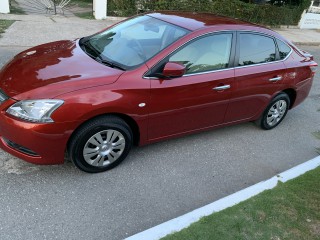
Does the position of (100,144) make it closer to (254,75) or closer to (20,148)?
(20,148)

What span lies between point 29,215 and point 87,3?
49.0 ft

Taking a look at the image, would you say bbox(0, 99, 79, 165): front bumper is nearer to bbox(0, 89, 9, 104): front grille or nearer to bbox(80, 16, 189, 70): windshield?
bbox(0, 89, 9, 104): front grille

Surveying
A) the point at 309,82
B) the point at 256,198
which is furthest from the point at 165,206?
the point at 309,82

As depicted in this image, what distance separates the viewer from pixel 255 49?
182 inches

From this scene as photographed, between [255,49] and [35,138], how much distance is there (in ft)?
10.3

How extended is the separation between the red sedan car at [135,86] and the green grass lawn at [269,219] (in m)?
1.26

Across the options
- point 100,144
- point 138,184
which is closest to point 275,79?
point 138,184

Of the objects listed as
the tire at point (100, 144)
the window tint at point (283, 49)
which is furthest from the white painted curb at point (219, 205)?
the window tint at point (283, 49)

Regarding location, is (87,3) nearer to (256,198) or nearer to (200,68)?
(200,68)

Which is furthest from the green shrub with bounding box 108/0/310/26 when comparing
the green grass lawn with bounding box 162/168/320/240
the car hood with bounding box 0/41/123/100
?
the green grass lawn with bounding box 162/168/320/240

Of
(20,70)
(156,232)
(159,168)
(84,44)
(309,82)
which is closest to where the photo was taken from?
(156,232)

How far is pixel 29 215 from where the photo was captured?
3.03 meters

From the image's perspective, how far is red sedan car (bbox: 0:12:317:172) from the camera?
10.6 ft

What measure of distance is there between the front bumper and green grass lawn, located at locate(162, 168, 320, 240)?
1386mm
